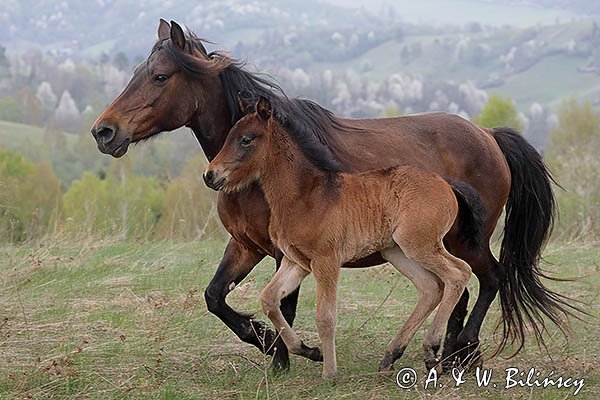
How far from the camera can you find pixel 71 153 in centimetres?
6294

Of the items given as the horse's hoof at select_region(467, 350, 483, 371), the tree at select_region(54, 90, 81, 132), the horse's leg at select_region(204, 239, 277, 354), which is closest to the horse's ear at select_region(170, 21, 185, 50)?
the horse's leg at select_region(204, 239, 277, 354)

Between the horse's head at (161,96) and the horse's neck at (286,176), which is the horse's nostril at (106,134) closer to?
the horse's head at (161,96)

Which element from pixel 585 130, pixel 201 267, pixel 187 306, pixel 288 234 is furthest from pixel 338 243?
pixel 585 130

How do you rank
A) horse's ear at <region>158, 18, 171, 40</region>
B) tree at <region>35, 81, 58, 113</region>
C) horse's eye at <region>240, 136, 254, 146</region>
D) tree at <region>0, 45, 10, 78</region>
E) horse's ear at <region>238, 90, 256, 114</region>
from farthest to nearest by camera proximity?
tree at <region>0, 45, 10, 78</region>
tree at <region>35, 81, 58, 113</region>
horse's ear at <region>158, 18, 171, 40</region>
horse's ear at <region>238, 90, 256, 114</region>
horse's eye at <region>240, 136, 254, 146</region>

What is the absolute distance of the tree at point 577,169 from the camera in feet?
49.2

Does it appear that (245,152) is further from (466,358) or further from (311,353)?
(466,358)

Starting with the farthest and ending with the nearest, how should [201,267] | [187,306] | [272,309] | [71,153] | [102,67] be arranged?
1. [102,67]
2. [71,153]
3. [201,267]
4. [187,306]
5. [272,309]

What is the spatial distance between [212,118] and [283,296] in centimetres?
124

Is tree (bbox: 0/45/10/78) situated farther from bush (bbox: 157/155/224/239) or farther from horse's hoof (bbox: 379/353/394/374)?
horse's hoof (bbox: 379/353/394/374)

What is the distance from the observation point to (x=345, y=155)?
5.75 meters

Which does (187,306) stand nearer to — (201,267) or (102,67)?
(201,267)

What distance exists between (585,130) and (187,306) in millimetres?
44025

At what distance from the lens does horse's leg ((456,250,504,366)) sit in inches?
237

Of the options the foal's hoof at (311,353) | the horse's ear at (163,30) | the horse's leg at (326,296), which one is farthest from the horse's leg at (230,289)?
the horse's ear at (163,30)
